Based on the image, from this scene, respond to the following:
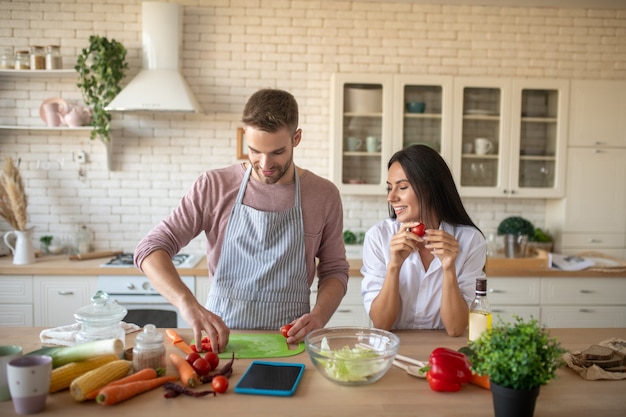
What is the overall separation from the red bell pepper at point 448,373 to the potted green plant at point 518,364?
211 millimetres

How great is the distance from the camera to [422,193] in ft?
7.32

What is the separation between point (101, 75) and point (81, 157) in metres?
0.73

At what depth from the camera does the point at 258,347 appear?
1862mm

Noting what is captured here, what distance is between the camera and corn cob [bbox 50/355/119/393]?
145 cm

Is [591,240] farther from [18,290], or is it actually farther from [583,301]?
[18,290]

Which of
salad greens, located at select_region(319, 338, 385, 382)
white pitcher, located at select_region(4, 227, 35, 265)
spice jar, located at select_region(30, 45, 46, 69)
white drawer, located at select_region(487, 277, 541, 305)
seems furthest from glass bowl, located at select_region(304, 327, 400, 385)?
spice jar, located at select_region(30, 45, 46, 69)

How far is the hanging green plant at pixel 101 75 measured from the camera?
13.1ft

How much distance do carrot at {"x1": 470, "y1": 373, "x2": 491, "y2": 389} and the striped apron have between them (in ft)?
2.77

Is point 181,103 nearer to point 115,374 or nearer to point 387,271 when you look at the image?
point 387,271

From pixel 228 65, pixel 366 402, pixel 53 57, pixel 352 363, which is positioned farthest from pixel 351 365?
pixel 53 57

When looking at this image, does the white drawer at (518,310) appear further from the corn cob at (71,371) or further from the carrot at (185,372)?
the corn cob at (71,371)

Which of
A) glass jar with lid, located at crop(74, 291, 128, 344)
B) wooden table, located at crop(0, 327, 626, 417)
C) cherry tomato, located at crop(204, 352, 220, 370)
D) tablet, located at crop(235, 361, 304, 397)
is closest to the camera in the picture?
wooden table, located at crop(0, 327, 626, 417)

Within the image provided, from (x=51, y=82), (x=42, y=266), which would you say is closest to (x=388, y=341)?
(x=42, y=266)

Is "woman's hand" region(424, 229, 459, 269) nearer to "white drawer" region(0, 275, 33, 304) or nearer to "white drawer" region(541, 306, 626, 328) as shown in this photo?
"white drawer" region(541, 306, 626, 328)
